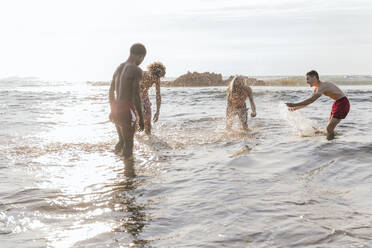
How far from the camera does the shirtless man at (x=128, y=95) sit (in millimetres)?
5777

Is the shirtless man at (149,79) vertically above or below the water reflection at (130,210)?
above

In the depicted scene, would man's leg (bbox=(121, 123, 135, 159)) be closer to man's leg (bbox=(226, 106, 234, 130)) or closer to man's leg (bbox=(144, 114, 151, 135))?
man's leg (bbox=(144, 114, 151, 135))

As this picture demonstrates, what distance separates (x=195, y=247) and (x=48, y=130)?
892 cm

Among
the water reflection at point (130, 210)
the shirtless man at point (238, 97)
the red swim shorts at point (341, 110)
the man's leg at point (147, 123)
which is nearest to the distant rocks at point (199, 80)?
the shirtless man at point (238, 97)

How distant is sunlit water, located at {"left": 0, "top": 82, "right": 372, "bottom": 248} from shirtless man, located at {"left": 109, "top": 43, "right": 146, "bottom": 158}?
65 cm

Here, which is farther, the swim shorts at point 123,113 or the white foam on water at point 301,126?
the white foam on water at point 301,126

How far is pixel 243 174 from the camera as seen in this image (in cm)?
545

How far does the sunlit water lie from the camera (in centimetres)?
329

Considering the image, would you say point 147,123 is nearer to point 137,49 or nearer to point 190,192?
point 137,49

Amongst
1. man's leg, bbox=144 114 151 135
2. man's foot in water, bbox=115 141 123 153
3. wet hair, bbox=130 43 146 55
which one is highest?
wet hair, bbox=130 43 146 55

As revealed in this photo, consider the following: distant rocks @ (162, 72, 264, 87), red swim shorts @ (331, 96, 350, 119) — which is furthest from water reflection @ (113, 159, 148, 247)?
distant rocks @ (162, 72, 264, 87)

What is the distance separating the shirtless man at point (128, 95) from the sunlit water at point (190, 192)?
653mm

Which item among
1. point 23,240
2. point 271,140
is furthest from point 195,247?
point 271,140

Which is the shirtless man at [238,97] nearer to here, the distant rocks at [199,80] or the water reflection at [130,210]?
the water reflection at [130,210]
